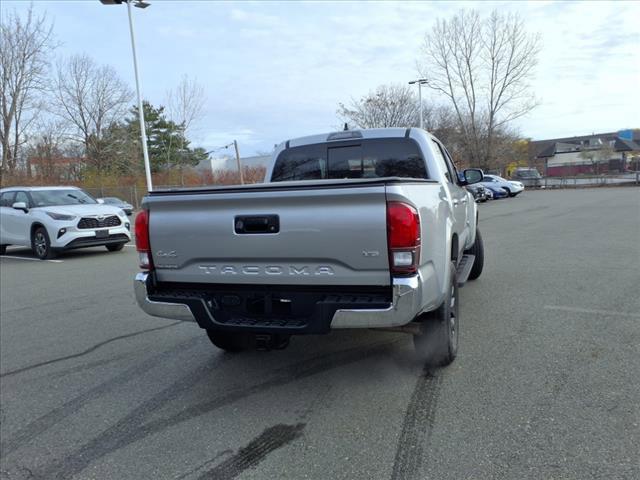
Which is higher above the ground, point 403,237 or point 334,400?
point 403,237

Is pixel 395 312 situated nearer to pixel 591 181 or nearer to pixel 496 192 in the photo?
pixel 496 192

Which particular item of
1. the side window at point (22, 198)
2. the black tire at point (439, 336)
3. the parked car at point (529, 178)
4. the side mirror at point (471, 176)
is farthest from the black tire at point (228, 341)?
the parked car at point (529, 178)

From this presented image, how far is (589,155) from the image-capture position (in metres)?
74.1

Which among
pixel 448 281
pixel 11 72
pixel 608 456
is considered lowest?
pixel 608 456

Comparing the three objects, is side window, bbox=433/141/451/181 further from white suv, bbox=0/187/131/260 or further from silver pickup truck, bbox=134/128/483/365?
white suv, bbox=0/187/131/260

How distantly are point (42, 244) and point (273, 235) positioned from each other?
10.7 meters

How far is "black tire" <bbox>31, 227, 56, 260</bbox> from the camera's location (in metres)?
11.6

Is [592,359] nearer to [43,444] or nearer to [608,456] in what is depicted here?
[608,456]

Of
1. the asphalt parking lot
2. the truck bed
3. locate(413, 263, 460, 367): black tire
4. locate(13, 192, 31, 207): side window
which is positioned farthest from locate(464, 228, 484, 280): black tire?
locate(13, 192, 31, 207): side window

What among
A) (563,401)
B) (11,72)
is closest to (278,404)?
(563,401)

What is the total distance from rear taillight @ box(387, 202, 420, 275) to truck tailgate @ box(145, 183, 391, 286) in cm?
5

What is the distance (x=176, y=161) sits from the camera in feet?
175

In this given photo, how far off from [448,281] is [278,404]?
4.92 ft

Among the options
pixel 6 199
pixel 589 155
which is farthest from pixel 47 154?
pixel 589 155
